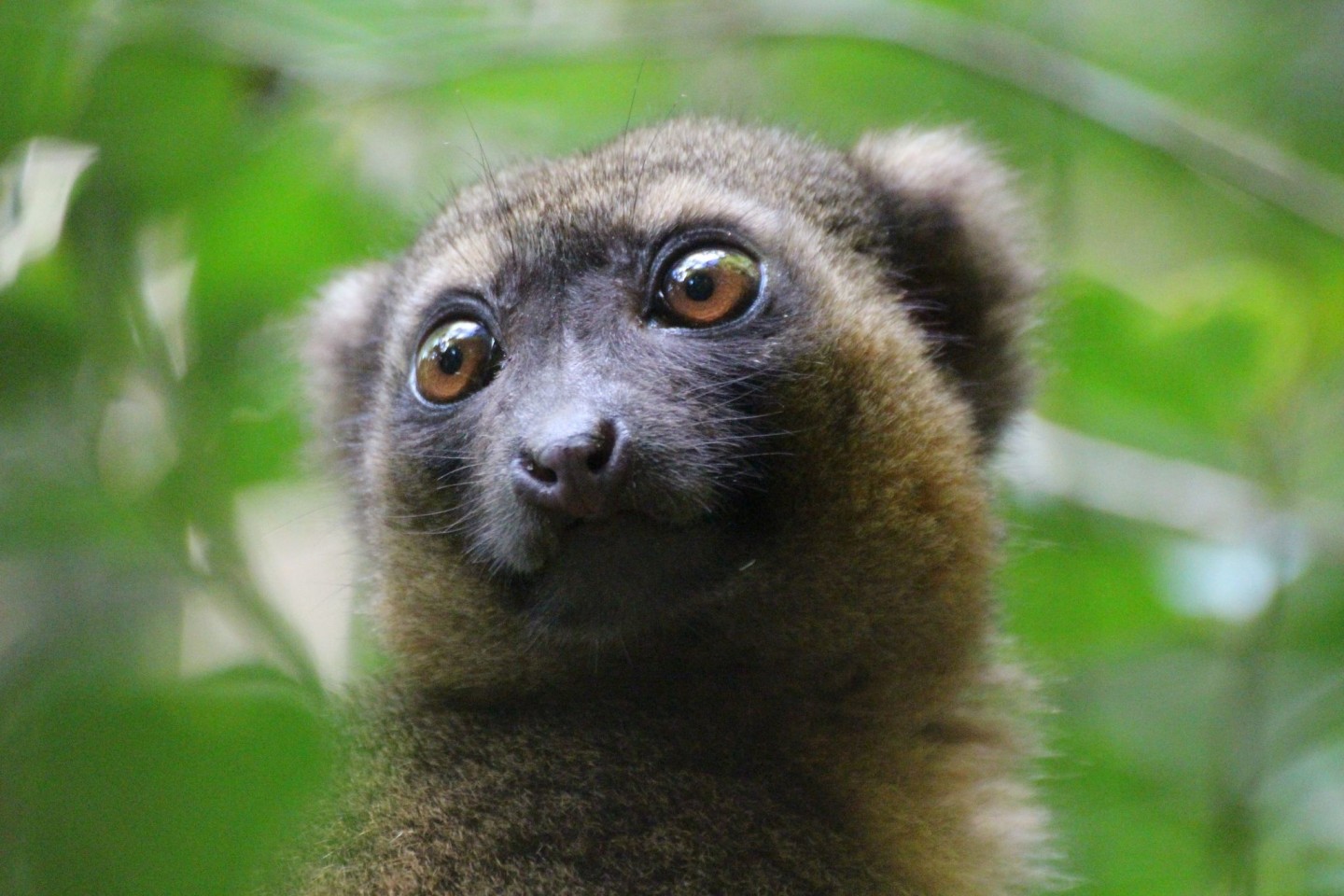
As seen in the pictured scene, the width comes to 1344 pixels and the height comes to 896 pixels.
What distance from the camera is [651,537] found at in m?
2.83

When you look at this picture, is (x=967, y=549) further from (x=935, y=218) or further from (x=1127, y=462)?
(x=1127, y=462)

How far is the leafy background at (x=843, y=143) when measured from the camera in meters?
1.82

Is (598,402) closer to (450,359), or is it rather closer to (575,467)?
(575,467)

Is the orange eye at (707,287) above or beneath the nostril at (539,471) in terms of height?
above

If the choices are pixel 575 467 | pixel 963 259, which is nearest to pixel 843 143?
pixel 963 259

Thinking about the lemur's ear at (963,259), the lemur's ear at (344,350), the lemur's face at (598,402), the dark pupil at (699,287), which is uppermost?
the lemur's ear at (963,259)

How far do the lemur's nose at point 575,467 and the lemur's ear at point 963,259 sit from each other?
1.19m

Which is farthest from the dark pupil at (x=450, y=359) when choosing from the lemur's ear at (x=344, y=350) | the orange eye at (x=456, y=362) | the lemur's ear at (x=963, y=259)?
the lemur's ear at (x=963, y=259)

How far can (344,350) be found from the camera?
4125 millimetres

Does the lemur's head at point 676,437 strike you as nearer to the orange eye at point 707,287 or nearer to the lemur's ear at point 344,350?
the orange eye at point 707,287

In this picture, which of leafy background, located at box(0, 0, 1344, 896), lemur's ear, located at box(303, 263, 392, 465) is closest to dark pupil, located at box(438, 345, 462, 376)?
leafy background, located at box(0, 0, 1344, 896)

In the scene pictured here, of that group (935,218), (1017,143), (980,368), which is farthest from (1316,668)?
(1017,143)

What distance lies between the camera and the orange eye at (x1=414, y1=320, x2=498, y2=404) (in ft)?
10.5

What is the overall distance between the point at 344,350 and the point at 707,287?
4.85 ft
